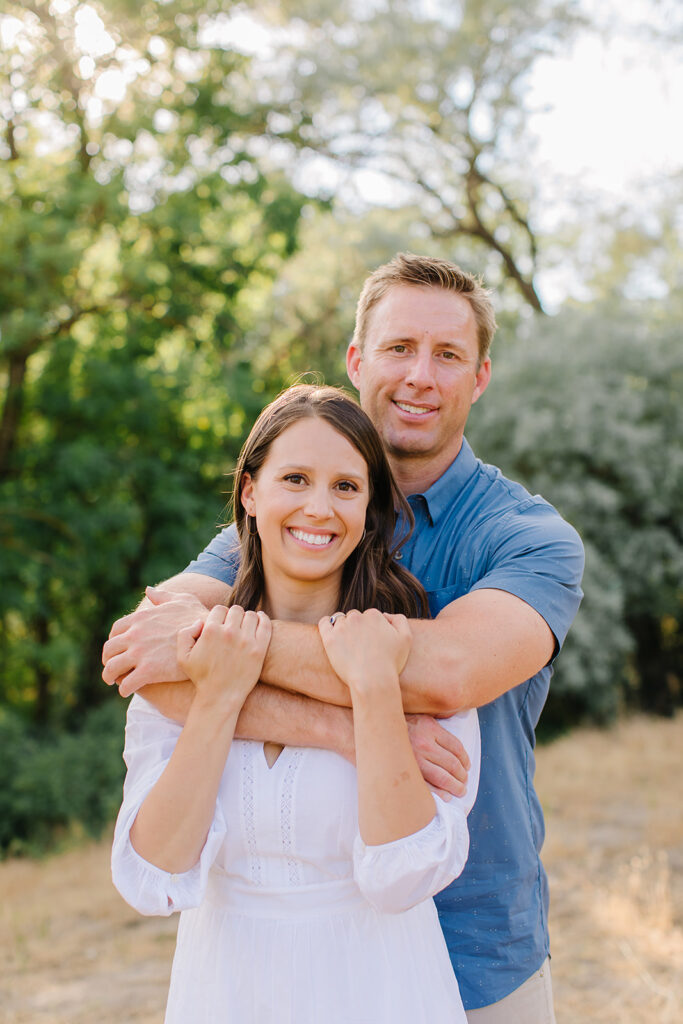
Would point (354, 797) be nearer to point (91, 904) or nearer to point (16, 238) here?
point (91, 904)

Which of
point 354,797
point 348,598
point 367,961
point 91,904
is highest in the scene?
point 348,598

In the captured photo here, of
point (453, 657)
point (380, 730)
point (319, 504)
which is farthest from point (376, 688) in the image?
point (319, 504)

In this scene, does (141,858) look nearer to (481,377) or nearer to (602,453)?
(481,377)

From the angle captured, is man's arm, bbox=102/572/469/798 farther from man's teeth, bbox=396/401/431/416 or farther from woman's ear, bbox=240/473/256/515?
man's teeth, bbox=396/401/431/416

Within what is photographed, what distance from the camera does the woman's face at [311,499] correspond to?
1860mm

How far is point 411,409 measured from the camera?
7.94ft

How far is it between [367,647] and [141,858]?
570mm

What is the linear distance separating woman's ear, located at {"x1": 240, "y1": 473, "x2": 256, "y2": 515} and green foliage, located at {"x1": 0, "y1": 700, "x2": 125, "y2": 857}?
821cm

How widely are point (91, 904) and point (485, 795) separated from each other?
6263mm

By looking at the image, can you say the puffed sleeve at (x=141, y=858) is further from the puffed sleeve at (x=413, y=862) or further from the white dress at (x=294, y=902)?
the puffed sleeve at (x=413, y=862)

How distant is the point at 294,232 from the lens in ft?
35.0

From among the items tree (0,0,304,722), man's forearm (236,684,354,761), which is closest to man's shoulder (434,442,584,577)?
man's forearm (236,684,354,761)

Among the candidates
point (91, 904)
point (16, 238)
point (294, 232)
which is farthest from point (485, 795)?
point (294, 232)

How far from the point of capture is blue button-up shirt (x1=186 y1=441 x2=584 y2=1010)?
2.00m
